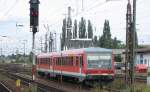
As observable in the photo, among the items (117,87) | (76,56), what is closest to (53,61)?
(76,56)


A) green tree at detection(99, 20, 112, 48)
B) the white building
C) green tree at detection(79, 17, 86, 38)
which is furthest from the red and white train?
green tree at detection(79, 17, 86, 38)

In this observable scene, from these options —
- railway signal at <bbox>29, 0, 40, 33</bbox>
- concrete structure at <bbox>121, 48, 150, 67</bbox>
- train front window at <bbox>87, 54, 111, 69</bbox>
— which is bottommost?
concrete structure at <bbox>121, 48, 150, 67</bbox>

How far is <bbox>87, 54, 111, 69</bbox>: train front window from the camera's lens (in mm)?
35781

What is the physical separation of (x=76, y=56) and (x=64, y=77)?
784 cm

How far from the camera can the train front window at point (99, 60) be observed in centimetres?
3578

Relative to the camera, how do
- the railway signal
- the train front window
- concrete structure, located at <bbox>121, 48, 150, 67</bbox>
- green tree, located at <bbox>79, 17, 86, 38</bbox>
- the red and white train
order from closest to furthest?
1. the railway signal
2. the red and white train
3. the train front window
4. concrete structure, located at <bbox>121, 48, 150, 67</bbox>
5. green tree, located at <bbox>79, 17, 86, 38</bbox>

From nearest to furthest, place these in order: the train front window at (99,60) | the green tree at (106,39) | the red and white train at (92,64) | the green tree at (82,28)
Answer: the red and white train at (92,64) < the train front window at (99,60) < the green tree at (106,39) < the green tree at (82,28)

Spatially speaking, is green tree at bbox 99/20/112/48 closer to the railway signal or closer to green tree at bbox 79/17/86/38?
green tree at bbox 79/17/86/38

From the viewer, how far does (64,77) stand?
1791 inches

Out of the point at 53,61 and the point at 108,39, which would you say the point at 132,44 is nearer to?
the point at 53,61

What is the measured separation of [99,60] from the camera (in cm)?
3606

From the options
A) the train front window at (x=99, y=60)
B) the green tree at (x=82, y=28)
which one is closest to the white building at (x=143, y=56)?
the green tree at (x=82, y=28)

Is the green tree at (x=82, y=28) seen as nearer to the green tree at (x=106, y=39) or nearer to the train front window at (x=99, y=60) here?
the green tree at (x=106, y=39)

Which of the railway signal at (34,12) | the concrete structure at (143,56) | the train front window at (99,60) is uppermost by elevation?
the railway signal at (34,12)
